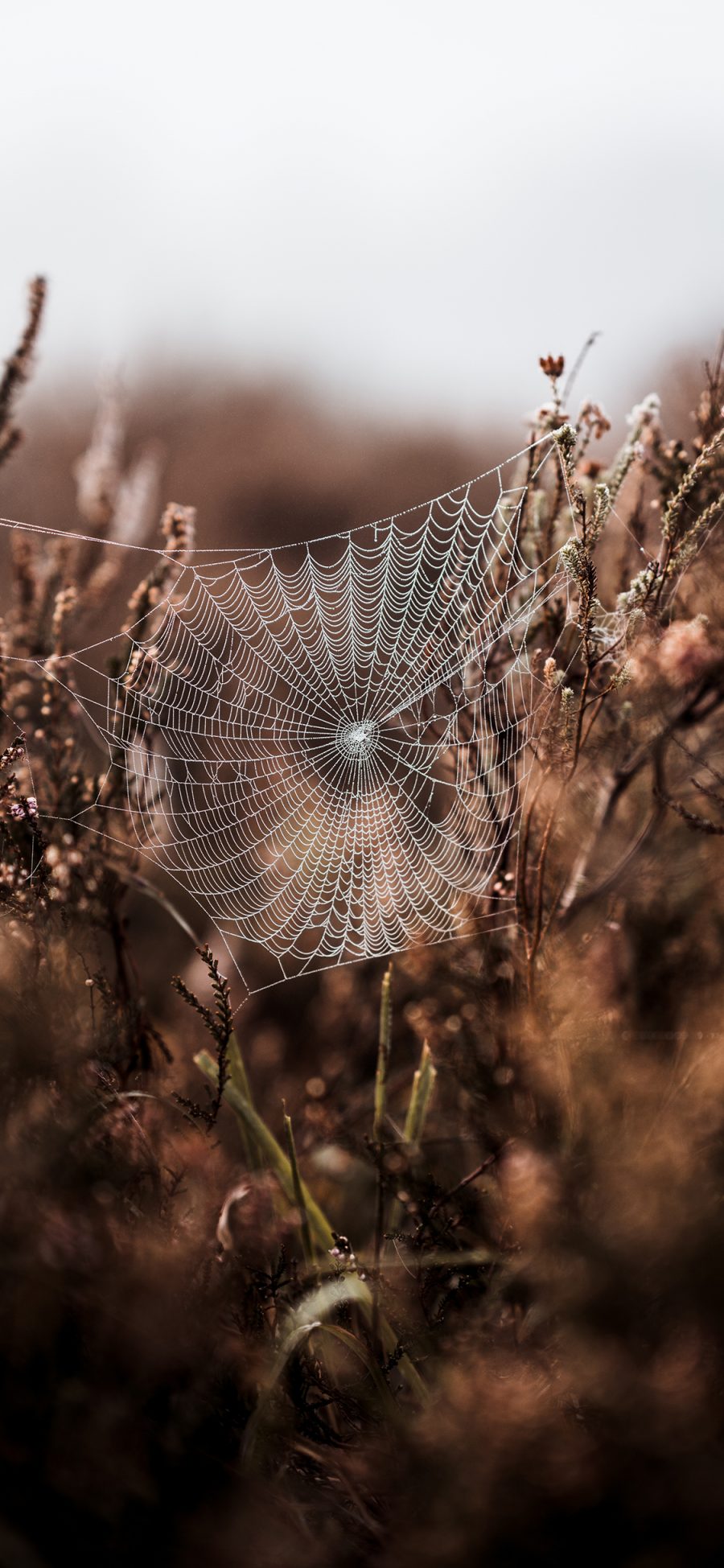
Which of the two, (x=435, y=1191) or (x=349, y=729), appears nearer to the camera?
(x=435, y=1191)

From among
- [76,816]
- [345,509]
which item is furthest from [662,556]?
[345,509]

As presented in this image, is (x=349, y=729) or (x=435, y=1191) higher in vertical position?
(x=349, y=729)

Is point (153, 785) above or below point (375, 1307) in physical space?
above

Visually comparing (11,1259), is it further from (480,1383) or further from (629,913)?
(629,913)

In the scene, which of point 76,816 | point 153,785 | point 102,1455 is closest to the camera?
point 102,1455

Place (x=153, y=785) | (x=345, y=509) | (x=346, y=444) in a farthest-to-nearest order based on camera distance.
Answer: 1. (x=346, y=444)
2. (x=345, y=509)
3. (x=153, y=785)
